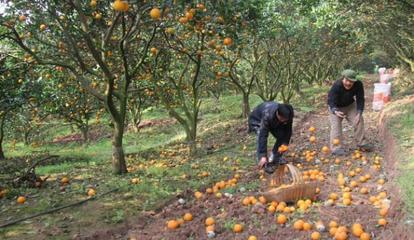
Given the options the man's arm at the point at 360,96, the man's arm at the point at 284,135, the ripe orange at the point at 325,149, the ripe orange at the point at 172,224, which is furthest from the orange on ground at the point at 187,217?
the man's arm at the point at 360,96

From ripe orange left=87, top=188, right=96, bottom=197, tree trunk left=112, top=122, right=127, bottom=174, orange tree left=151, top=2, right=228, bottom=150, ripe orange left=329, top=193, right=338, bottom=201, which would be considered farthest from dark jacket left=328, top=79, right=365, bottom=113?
ripe orange left=87, top=188, right=96, bottom=197

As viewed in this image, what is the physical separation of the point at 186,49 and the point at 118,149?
114 inches

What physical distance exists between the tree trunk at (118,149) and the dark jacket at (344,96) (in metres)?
4.24

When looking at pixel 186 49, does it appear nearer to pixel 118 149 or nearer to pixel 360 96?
pixel 118 149

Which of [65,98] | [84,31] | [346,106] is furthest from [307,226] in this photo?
[65,98]

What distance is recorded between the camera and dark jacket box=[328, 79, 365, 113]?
8562mm

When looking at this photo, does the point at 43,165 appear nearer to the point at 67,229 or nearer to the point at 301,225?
the point at 67,229

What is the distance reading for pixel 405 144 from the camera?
8.21 metres

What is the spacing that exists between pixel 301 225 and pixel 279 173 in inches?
76.8

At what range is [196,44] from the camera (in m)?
10.2

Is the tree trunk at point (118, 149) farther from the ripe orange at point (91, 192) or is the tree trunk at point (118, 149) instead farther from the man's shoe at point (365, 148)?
the man's shoe at point (365, 148)

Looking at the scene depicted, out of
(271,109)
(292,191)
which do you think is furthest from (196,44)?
(292,191)

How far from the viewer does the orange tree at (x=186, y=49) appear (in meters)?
6.66

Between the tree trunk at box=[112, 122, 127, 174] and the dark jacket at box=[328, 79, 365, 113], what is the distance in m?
4.24
